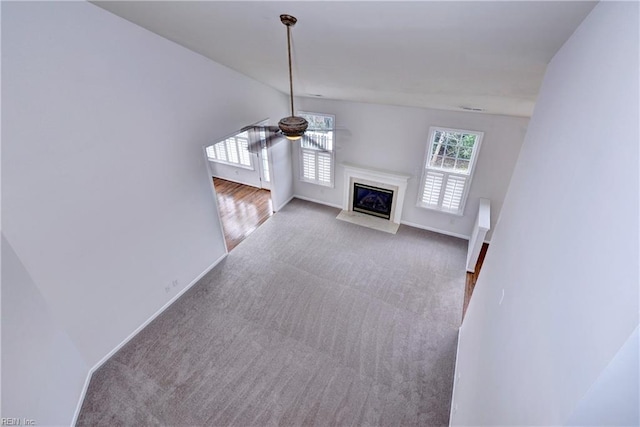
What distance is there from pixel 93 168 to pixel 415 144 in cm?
516

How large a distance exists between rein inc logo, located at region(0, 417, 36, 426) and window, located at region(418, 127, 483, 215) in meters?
6.29

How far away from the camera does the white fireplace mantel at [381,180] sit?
605 cm

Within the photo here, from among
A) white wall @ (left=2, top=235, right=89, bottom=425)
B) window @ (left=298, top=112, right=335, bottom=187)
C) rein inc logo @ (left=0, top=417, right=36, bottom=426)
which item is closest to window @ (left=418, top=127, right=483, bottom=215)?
window @ (left=298, top=112, right=335, bottom=187)

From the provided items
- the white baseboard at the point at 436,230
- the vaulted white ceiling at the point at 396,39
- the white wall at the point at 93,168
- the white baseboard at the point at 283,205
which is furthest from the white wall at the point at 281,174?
the white baseboard at the point at 436,230

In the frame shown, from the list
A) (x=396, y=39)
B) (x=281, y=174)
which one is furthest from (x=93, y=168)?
(x=281, y=174)

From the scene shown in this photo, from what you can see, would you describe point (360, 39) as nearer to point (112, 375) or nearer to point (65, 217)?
point (65, 217)

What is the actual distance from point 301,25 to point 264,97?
10.3 feet

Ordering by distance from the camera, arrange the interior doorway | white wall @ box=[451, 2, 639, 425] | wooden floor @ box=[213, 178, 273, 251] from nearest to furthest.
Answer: white wall @ box=[451, 2, 639, 425] < wooden floor @ box=[213, 178, 273, 251] < the interior doorway

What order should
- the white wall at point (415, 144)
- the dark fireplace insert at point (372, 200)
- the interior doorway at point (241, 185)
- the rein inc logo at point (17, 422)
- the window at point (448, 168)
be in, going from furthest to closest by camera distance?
the interior doorway at point (241, 185) → the dark fireplace insert at point (372, 200) → the window at point (448, 168) → the white wall at point (415, 144) → the rein inc logo at point (17, 422)

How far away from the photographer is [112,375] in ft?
11.3

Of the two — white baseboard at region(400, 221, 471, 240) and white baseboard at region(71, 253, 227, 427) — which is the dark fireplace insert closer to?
white baseboard at region(400, 221, 471, 240)

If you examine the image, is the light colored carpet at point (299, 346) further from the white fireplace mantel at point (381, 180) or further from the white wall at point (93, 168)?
the white fireplace mantel at point (381, 180)

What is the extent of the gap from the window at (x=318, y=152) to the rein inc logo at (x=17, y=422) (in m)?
5.40

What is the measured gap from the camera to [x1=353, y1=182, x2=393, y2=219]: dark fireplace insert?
641 cm
